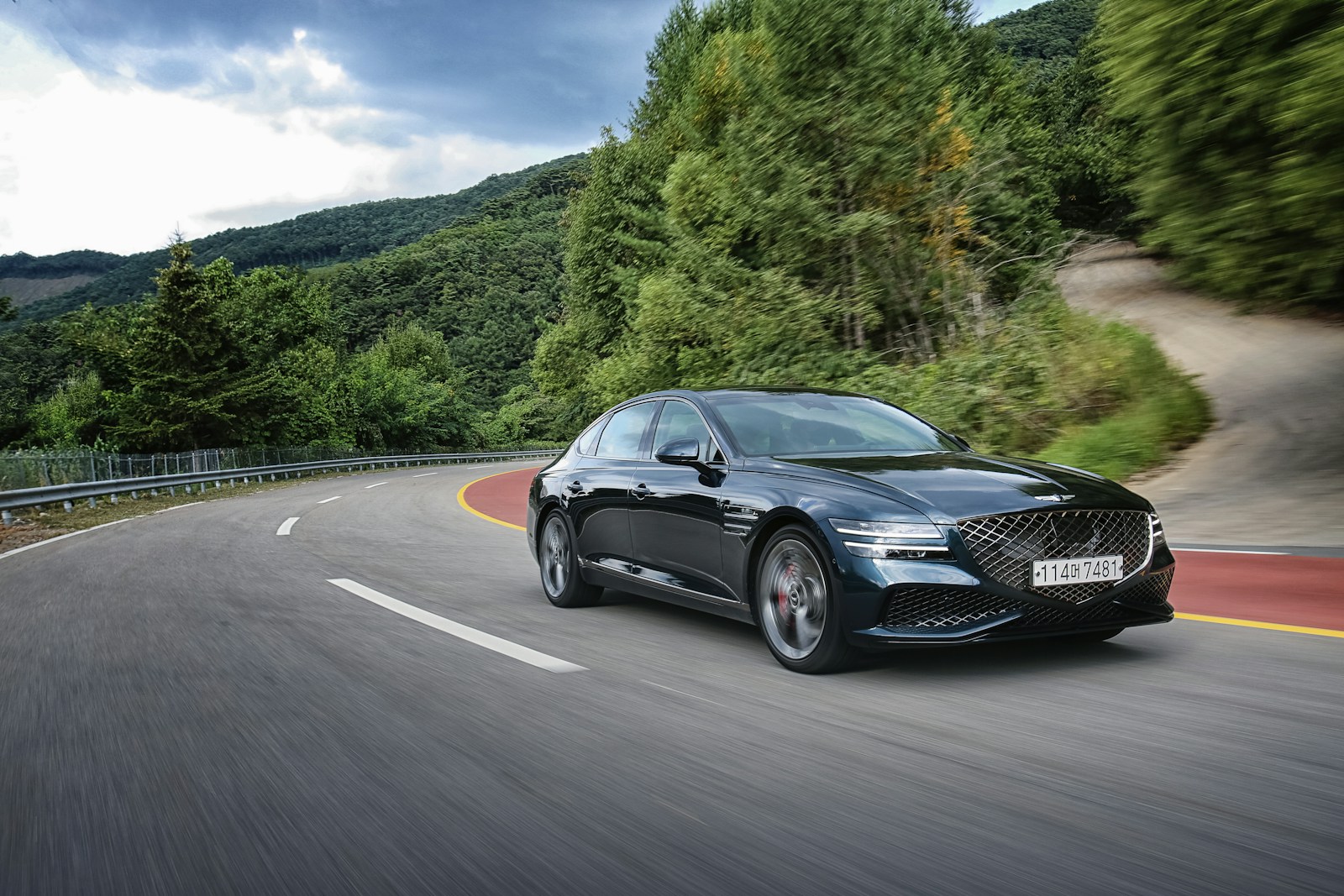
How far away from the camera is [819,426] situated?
6555 millimetres

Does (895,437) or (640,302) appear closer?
(895,437)

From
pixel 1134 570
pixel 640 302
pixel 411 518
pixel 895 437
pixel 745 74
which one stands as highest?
pixel 745 74

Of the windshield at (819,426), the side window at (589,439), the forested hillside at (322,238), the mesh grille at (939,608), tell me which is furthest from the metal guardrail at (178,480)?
the forested hillside at (322,238)

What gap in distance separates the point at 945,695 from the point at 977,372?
14.0m

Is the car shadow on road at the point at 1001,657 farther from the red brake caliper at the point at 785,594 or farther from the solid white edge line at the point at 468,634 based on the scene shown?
the solid white edge line at the point at 468,634

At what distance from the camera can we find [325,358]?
73.1 metres

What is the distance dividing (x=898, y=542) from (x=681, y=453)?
67.1 inches

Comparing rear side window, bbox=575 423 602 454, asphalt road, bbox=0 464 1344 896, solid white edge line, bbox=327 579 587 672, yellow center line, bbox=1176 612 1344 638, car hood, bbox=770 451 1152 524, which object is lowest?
yellow center line, bbox=1176 612 1344 638

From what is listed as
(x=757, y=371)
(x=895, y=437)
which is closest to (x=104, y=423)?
(x=757, y=371)

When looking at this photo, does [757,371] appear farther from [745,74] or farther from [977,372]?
[745,74]

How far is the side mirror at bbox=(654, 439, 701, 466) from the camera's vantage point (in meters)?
6.29

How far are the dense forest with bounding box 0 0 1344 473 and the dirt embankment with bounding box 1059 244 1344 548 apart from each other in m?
0.94

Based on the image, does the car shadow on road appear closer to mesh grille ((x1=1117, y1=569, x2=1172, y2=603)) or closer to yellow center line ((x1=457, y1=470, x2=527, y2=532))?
mesh grille ((x1=1117, y1=569, x2=1172, y2=603))

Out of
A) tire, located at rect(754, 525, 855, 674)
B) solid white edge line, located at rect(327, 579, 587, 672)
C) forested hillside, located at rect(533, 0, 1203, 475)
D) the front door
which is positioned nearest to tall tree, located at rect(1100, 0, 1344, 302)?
forested hillside, located at rect(533, 0, 1203, 475)
